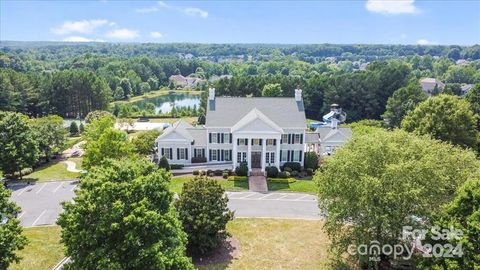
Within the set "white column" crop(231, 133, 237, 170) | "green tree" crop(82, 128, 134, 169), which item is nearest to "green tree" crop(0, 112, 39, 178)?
"green tree" crop(82, 128, 134, 169)

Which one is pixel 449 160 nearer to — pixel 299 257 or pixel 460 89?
pixel 299 257

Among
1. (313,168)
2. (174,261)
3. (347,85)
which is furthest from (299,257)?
(347,85)

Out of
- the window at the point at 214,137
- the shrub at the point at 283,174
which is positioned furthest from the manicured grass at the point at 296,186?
the window at the point at 214,137

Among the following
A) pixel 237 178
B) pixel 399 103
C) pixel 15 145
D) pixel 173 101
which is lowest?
pixel 173 101

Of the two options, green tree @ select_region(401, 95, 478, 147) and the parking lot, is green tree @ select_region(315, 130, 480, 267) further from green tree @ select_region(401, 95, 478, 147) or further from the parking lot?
the parking lot

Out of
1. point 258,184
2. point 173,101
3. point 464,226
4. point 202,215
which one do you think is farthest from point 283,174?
point 173,101

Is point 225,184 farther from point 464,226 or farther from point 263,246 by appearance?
point 464,226

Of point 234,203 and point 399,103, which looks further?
point 399,103

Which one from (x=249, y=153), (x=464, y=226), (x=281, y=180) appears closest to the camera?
(x=464, y=226)
